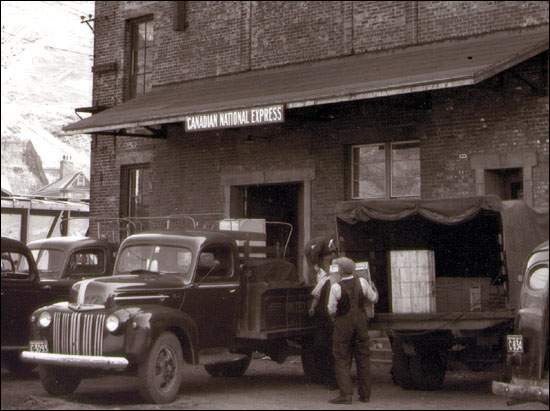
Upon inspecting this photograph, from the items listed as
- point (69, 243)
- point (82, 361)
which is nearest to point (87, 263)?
point (69, 243)

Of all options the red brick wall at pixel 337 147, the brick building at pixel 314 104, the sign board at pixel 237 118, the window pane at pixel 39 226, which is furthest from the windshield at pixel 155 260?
the window pane at pixel 39 226

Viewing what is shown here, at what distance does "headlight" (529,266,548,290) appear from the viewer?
9.34 meters

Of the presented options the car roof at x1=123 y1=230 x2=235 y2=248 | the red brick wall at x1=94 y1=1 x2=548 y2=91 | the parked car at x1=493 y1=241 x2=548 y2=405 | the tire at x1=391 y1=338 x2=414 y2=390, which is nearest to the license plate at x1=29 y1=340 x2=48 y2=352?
the car roof at x1=123 y1=230 x2=235 y2=248

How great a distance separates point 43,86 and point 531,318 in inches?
487

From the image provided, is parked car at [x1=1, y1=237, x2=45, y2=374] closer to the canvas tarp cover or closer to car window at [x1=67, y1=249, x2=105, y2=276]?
car window at [x1=67, y1=249, x2=105, y2=276]

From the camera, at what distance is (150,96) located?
2081cm

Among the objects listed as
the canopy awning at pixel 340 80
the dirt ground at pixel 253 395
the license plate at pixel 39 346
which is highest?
the canopy awning at pixel 340 80

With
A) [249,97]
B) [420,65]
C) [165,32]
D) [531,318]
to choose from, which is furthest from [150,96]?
[531,318]

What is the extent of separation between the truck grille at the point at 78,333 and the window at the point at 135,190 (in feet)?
34.6

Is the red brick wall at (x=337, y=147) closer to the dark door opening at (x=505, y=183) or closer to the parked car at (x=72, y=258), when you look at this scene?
the dark door opening at (x=505, y=183)

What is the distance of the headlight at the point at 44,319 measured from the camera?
10859 millimetres

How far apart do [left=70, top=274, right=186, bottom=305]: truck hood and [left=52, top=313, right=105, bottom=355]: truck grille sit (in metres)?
0.22

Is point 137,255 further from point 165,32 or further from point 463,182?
point 165,32

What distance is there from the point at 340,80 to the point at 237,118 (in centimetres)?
191
